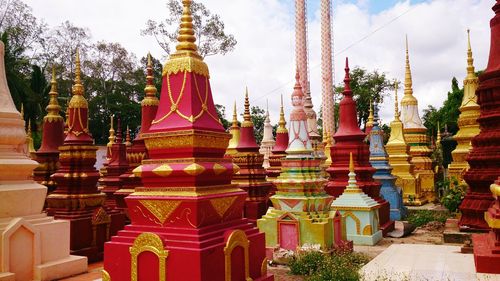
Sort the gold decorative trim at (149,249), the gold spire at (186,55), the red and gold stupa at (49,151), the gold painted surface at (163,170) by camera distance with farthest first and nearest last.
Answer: the red and gold stupa at (49,151)
the gold spire at (186,55)
the gold painted surface at (163,170)
the gold decorative trim at (149,249)

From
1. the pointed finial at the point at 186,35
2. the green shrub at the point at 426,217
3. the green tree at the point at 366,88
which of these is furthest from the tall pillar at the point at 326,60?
the pointed finial at the point at 186,35

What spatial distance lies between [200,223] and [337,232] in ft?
18.1

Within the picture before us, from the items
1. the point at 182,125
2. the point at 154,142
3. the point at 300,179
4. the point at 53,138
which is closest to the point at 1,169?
the point at 154,142

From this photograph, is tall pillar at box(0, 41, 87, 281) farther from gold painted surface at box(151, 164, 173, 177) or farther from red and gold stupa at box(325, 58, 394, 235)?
red and gold stupa at box(325, 58, 394, 235)

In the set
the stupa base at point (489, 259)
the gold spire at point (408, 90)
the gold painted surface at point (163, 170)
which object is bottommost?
the stupa base at point (489, 259)

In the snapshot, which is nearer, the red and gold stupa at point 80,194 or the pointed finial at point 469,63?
the red and gold stupa at point 80,194

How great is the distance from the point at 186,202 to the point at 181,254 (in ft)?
2.09

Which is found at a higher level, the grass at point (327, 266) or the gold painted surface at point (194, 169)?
the gold painted surface at point (194, 169)

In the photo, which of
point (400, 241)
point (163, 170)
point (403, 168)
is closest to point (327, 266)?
point (163, 170)

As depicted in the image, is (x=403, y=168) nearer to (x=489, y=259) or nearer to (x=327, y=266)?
(x=489, y=259)

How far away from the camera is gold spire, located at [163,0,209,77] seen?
20.4 ft

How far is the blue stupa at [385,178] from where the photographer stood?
1590 centimetres

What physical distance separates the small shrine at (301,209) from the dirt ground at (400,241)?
745mm

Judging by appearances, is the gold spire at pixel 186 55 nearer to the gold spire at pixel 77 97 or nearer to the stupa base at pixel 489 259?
the stupa base at pixel 489 259
